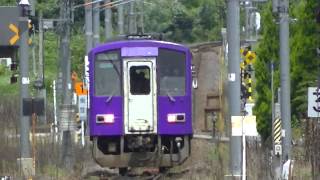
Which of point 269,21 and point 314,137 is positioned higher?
point 269,21

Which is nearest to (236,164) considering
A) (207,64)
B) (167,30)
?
(207,64)

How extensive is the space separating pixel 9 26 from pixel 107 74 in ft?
16.0

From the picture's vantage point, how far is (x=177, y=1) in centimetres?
7275

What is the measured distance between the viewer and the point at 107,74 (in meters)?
21.4

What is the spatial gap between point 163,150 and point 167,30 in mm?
51329

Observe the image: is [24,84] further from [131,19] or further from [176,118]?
[131,19]

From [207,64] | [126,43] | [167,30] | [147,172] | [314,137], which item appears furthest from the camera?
[167,30]

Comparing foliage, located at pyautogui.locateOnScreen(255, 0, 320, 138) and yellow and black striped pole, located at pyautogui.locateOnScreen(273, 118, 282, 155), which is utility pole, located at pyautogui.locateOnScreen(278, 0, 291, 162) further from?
foliage, located at pyautogui.locateOnScreen(255, 0, 320, 138)

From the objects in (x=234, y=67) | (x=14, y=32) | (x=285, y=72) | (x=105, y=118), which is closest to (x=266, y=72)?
(x=285, y=72)

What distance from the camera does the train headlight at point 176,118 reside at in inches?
836

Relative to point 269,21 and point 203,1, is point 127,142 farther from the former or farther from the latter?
point 203,1

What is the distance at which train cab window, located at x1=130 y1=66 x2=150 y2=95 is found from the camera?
69.5 ft

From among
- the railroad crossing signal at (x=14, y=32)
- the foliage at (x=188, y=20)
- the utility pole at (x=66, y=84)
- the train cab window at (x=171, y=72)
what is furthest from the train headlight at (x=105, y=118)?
the foliage at (x=188, y=20)

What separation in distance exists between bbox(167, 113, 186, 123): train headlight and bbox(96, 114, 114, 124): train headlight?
1.38 metres
